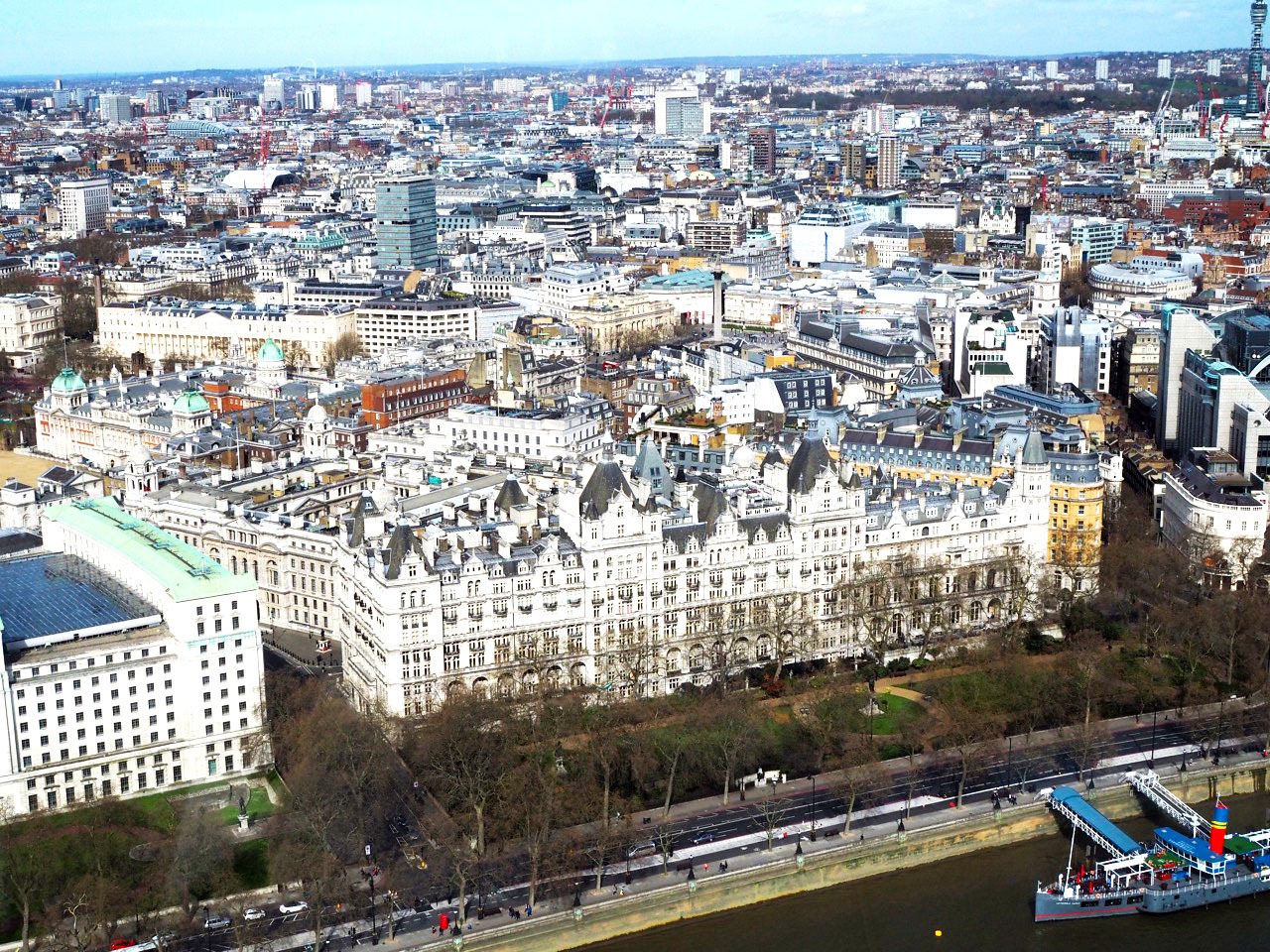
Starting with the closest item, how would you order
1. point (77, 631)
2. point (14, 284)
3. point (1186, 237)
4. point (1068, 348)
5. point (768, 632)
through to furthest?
point (77, 631)
point (768, 632)
point (1068, 348)
point (14, 284)
point (1186, 237)

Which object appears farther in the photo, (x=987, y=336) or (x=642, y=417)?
(x=987, y=336)

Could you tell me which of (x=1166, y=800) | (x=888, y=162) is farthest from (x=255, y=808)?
(x=888, y=162)

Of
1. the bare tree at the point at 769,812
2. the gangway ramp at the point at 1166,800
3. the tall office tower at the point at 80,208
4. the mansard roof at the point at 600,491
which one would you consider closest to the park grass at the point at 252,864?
the bare tree at the point at 769,812

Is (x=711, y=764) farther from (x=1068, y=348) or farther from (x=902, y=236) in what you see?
(x=902, y=236)

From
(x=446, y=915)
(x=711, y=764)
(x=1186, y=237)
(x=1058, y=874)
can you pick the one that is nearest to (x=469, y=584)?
(x=711, y=764)

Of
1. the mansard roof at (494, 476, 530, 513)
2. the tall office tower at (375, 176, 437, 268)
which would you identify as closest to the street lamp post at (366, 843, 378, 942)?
the mansard roof at (494, 476, 530, 513)

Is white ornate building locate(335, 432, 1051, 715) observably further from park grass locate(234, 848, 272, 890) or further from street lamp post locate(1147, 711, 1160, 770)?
park grass locate(234, 848, 272, 890)

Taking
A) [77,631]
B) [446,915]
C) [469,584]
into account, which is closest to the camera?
[446,915]
